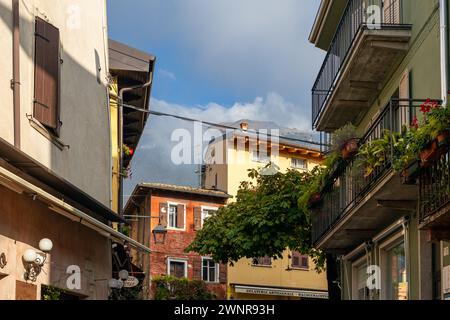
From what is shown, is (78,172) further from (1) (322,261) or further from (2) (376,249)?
(1) (322,261)

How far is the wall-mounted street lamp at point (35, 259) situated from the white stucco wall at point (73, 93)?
1343 mm

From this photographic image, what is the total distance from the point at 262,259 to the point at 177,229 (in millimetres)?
4978

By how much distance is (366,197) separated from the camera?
15.4 m

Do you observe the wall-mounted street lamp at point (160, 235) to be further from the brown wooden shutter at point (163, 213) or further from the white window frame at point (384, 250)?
the white window frame at point (384, 250)

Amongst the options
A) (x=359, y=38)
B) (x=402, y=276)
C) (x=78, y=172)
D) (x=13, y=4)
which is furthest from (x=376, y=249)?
(x=13, y=4)

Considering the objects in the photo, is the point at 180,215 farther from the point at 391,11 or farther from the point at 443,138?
the point at 443,138

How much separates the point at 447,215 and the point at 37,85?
22.1 ft

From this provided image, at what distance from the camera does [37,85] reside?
14.5m

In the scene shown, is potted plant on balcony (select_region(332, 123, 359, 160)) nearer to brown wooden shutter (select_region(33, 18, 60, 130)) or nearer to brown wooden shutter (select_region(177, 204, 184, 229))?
brown wooden shutter (select_region(33, 18, 60, 130))

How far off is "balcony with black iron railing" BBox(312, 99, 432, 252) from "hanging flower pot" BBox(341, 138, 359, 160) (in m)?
0.10

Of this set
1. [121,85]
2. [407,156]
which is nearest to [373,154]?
[407,156]

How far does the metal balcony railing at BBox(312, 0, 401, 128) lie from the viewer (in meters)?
17.7

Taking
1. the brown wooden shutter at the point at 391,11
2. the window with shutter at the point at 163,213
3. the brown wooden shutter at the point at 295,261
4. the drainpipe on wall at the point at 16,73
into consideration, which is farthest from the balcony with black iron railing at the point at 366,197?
the brown wooden shutter at the point at 295,261

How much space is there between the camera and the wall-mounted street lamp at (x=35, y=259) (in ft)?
43.7
